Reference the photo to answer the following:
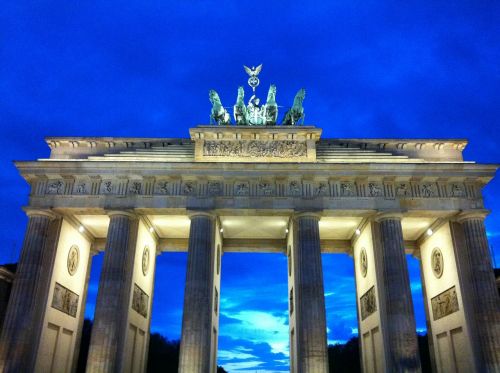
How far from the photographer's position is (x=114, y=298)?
26359 millimetres

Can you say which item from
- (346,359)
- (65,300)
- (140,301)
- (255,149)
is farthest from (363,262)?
(346,359)

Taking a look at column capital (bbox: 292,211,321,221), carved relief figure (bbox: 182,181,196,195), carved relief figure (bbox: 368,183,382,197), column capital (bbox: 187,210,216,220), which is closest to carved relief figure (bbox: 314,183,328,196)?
column capital (bbox: 292,211,321,221)

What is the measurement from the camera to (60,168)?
2878 centimetres

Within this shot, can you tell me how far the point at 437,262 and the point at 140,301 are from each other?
69.2ft

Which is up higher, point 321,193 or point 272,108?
point 272,108

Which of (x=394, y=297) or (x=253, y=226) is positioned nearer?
(x=394, y=297)

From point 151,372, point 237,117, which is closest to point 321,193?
point 237,117

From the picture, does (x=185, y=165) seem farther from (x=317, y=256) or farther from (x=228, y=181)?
(x=317, y=256)

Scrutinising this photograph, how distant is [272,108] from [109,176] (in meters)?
12.5

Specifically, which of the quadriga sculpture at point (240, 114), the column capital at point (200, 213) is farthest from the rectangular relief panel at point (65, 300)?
the quadriga sculpture at point (240, 114)

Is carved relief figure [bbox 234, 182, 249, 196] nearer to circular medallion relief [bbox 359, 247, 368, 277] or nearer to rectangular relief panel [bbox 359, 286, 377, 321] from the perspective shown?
circular medallion relief [bbox 359, 247, 368, 277]

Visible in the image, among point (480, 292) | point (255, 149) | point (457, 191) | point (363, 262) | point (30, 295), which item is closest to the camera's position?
point (30, 295)

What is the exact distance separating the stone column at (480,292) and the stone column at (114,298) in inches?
823

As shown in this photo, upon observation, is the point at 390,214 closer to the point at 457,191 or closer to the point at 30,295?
the point at 457,191
